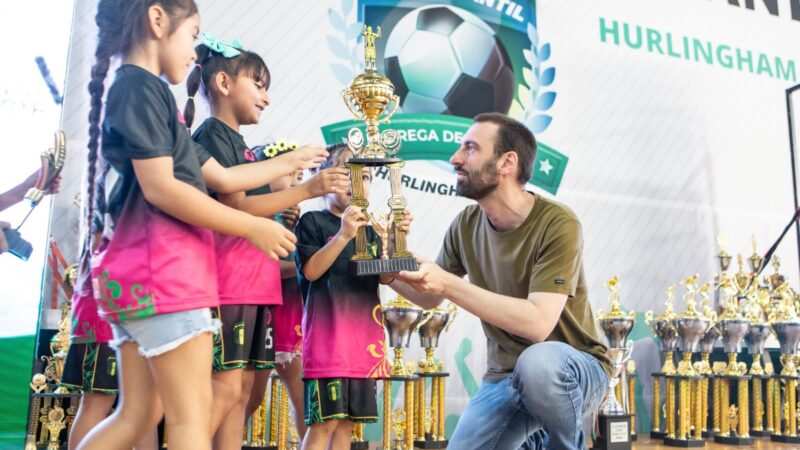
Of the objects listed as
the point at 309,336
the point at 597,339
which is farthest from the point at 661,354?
the point at 309,336

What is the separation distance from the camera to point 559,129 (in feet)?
12.7

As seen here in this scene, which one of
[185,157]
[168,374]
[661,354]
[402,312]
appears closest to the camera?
[168,374]

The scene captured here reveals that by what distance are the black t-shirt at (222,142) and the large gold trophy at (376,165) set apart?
26cm

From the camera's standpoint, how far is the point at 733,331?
3.52m

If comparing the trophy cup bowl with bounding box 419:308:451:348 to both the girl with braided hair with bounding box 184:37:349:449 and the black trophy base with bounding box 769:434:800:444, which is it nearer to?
the girl with braided hair with bounding box 184:37:349:449

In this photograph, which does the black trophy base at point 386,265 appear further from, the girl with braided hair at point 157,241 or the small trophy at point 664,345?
the small trophy at point 664,345

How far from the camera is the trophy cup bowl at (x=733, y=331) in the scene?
3514 mm

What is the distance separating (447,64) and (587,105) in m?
0.90

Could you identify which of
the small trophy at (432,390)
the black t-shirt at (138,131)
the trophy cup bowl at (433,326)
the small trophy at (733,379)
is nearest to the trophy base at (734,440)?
the small trophy at (733,379)

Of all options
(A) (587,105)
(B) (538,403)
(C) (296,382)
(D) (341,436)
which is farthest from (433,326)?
(A) (587,105)

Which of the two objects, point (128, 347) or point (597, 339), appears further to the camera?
point (597, 339)

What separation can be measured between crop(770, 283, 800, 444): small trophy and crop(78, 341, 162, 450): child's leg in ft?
10.7

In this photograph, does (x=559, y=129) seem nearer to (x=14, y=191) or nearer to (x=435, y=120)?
(x=435, y=120)

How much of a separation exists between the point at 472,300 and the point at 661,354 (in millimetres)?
2653
